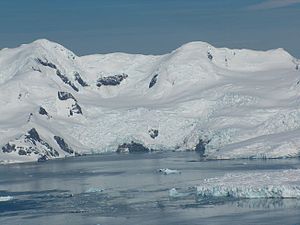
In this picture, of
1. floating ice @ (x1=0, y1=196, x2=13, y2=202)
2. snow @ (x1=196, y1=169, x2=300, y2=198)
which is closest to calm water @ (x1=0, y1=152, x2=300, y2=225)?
floating ice @ (x1=0, y1=196, x2=13, y2=202)

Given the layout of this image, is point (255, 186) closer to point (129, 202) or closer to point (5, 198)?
point (129, 202)

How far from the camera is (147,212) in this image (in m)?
132

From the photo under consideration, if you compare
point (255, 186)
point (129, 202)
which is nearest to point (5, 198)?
point (129, 202)

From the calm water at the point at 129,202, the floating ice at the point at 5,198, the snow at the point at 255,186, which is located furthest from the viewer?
the floating ice at the point at 5,198

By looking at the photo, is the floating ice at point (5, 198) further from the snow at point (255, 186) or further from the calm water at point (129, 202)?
the snow at point (255, 186)

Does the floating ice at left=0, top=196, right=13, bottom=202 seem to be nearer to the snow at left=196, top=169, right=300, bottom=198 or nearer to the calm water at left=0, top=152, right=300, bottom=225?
the calm water at left=0, top=152, right=300, bottom=225

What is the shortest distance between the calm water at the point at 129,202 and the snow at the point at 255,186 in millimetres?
1932

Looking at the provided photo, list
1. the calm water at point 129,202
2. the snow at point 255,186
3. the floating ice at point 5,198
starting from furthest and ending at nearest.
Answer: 1. the floating ice at point 5,198
2. the snow at point 255,186
3. the calm water at point 129,202

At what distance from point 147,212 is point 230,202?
39.7 ft

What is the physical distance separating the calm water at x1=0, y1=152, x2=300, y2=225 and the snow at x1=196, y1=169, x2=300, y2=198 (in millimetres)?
1932

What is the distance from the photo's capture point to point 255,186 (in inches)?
5512

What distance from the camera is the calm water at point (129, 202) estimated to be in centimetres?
12606

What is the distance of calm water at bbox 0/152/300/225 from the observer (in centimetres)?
12606


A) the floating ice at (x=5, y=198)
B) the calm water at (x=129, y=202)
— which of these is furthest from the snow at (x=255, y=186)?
the floating ice at (x=5, y=198)
